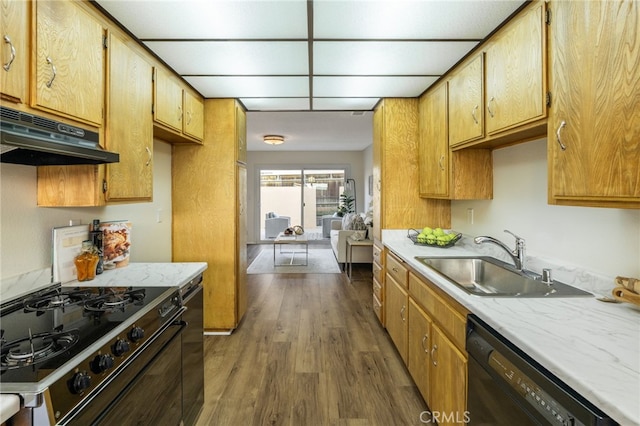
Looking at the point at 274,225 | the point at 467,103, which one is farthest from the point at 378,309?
the point at 274,225

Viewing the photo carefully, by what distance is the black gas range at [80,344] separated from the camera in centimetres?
83

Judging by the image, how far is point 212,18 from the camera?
1.67 metres

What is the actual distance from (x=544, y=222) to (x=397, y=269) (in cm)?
106

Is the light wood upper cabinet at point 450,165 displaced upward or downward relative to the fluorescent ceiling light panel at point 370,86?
downward

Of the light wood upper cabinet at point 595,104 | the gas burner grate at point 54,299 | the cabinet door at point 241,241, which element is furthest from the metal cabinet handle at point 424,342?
the cabinet door at point 241,241

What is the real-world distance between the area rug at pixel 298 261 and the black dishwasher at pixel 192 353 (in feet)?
11.5

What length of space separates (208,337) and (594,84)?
325cm

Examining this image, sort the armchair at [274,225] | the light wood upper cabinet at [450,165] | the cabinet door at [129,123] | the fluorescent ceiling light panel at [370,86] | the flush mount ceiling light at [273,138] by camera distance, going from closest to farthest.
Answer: the cabinet door at [129,123] → the light wood upper cabinet at [450,165] → the fluorescent ceiling light panel at [370,86] → the flush mount ceiling light at [273,138] → the armchair at [274,225]

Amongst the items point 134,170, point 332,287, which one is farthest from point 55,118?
point 332,287

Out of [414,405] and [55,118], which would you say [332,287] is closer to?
[414,405]

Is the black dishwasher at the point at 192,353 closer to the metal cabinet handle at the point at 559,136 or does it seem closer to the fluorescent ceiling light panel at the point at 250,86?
the fluorescent ceiling light panel at the point at 250,86

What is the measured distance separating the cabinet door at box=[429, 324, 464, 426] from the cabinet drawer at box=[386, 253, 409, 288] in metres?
0.57

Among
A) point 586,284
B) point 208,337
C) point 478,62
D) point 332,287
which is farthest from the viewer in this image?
point 332,287

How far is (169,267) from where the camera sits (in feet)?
6.72
